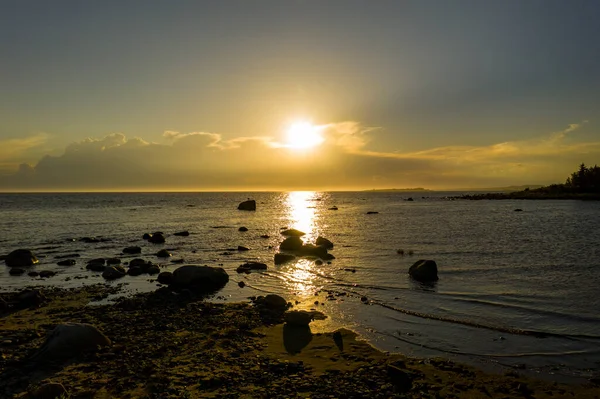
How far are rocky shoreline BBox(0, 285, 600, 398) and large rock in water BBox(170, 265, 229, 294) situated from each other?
18.0 feet

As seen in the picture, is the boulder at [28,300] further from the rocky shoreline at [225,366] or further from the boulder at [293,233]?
the boulder at [293,233]

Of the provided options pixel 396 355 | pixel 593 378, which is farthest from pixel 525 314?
pixel 396 355

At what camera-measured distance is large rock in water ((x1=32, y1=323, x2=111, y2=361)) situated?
491 inches

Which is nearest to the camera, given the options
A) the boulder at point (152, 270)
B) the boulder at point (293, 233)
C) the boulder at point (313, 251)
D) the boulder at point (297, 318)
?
the boulder at point (297, 318)

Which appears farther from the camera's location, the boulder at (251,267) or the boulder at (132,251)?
the boulder at (132,251)

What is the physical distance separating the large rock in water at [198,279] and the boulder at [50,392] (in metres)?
12.5

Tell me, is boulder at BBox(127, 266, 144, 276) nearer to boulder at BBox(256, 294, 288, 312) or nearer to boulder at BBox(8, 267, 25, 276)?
boulder at BBox(8, 267, 25, 276)

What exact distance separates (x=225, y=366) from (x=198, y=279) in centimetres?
1190

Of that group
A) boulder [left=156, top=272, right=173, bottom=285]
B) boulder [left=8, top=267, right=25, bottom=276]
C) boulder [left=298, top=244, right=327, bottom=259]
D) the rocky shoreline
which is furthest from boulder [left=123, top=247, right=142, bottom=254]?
the rocky shoreline

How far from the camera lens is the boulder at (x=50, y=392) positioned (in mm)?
9766

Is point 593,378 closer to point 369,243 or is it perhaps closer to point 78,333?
point 78,333

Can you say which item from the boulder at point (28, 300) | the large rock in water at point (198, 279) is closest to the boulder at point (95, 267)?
the boulder at point (28, 300)

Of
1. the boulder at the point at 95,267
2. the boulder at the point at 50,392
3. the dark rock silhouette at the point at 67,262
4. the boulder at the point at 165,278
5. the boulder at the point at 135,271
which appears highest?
the boulder at the point at 50,392

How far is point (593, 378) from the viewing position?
11.4m
